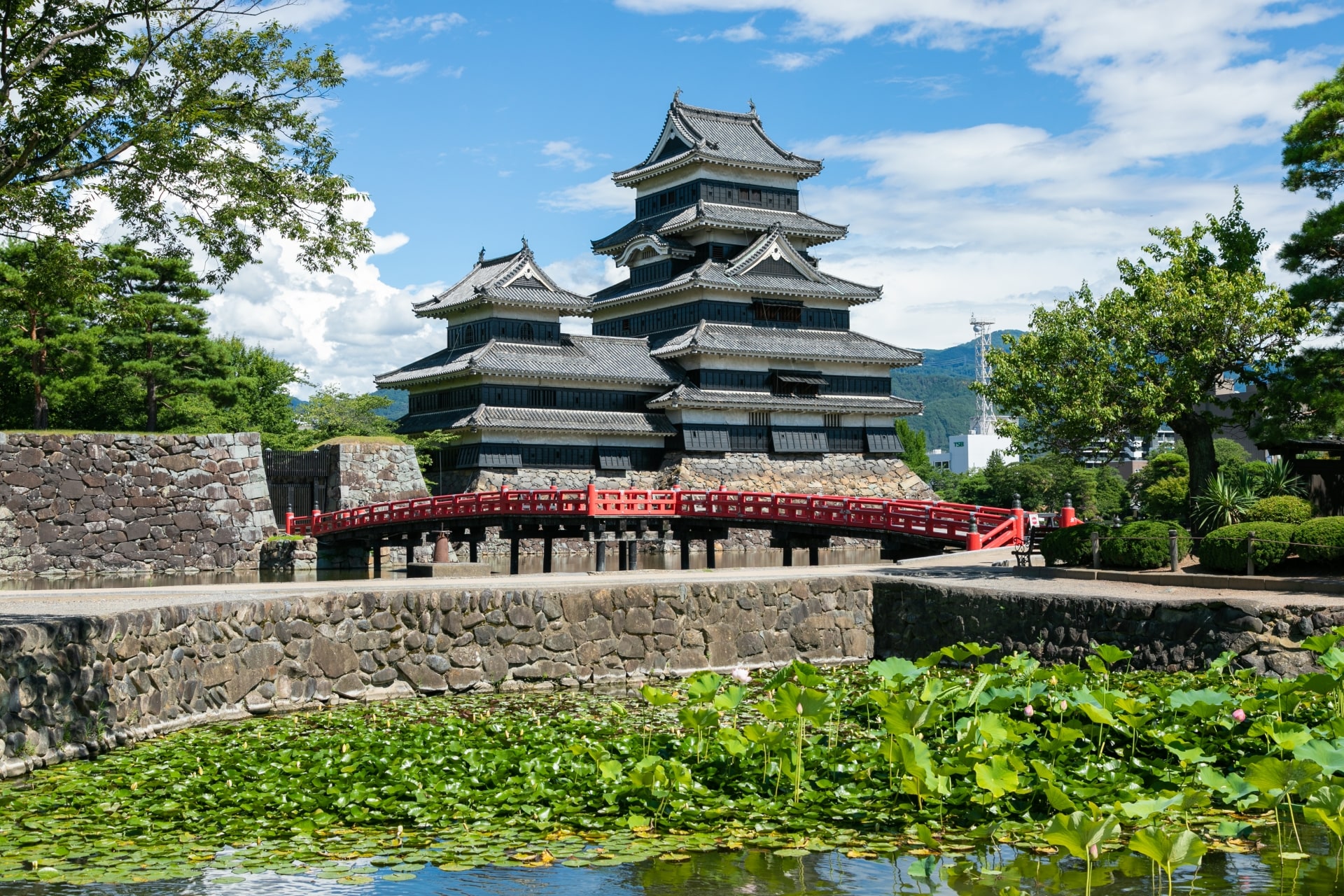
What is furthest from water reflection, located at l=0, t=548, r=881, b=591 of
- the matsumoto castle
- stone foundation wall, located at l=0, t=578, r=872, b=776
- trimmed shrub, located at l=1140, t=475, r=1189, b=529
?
stone foundation wall, located at l=0, t=578, r=872, b=776

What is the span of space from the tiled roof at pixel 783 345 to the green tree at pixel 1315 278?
29.9 meters

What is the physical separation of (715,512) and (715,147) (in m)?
26.6

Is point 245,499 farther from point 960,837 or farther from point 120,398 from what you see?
point 960,837

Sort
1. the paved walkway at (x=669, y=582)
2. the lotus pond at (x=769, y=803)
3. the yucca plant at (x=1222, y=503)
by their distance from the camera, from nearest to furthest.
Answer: the lotus pond at (x=769, y=803) < the paved walkway at (x=669, y=582) < the yucca plant at (x=1222, y=503)

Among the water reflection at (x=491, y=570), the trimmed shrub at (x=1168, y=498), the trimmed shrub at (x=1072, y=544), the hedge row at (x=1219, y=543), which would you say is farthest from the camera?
the water reflection at (x=491, y=570)

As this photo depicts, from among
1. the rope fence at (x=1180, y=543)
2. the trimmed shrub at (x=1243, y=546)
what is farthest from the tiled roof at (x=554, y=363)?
the trimmed shrub at (x=1243, y=546)

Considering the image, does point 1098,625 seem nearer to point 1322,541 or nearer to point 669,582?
point 1322,541

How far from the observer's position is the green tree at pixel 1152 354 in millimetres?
21953

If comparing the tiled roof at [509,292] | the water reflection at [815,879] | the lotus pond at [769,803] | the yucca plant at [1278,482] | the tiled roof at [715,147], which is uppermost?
the tiled roof at [715,147]

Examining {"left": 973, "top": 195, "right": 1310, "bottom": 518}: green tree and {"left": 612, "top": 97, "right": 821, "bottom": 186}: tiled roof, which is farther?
{"left": 612, "top": 97, "right": 821, "bottom": 186}: tiled roof

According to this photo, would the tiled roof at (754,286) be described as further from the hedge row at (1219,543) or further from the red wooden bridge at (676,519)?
the hedge row at (1219,543)

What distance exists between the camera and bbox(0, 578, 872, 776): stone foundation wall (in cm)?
1180

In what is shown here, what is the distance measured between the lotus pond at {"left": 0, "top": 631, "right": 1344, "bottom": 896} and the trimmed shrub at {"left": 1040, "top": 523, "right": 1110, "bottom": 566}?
9.80 m

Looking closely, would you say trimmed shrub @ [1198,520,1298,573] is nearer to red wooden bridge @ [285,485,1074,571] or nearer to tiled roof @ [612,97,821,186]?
red wooden bridge @ [285,485,1074,571]
